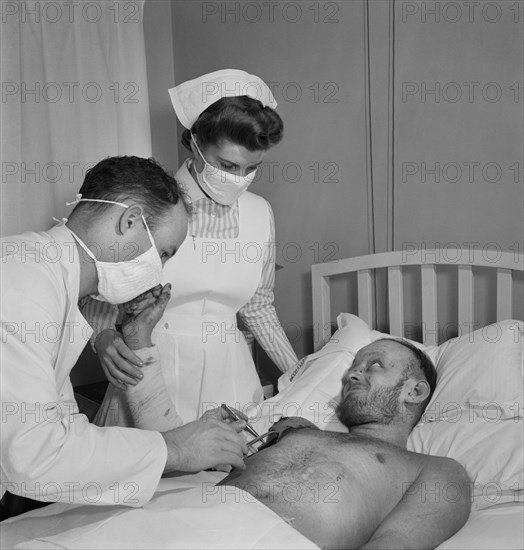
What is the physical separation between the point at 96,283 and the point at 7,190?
1.22 metres

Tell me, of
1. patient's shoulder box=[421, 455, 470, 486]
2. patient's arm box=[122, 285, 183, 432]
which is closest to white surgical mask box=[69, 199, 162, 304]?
patient's arm box=[122, 285, 183, 432]

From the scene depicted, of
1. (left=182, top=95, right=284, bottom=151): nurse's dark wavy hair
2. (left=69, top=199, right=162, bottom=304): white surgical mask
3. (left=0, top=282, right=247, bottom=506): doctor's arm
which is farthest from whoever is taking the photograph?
(left=182, top=95, right=284, bottom=151): nurse's dark wavy hair

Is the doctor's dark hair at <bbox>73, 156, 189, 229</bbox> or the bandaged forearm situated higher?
the doctor's dark hair at <bbox>73, 156, 189, 229</bbox>

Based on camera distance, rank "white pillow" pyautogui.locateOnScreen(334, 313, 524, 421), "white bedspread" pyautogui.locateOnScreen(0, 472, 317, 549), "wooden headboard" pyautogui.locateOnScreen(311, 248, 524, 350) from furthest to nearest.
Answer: "wooden headboard" pyautogui.locateOnScreen(311, 248, 524, 350), "white pillow" pyautogui.locateOnScreen(334, 313, 524, 421), "white bedspread" pyautogui.locateOnScreen(0, 472, 317, 549)

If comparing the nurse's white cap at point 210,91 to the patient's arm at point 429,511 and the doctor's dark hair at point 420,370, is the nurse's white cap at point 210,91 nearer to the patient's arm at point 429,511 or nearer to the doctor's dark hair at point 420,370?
the doctor's dark hair at point 420,370

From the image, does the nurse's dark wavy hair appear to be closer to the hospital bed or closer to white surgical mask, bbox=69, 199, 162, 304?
white surgical mask, bbox=69, 199, 162, 304

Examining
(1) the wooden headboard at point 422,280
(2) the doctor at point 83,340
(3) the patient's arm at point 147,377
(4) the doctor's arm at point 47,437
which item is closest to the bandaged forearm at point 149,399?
(3) the patient's arm at point 147,377

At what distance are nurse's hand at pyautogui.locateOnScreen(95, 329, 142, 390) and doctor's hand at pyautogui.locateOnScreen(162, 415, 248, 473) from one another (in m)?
0.37

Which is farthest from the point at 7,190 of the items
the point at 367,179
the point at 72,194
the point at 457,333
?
the point at 457,333

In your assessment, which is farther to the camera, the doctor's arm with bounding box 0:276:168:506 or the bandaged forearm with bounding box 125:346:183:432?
the bandaged forearm with bounding box 125:346:183:432

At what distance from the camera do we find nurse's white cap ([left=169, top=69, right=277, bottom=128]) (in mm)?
2164

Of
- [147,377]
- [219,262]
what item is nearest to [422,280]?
[219,262]

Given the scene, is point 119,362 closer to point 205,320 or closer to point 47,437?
point 205,320

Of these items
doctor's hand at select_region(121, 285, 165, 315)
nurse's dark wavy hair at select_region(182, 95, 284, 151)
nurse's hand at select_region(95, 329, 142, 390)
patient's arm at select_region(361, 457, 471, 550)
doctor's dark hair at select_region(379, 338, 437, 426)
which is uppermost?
nurse's dark wavy hair at select_region(182, 95, 284, 151)
